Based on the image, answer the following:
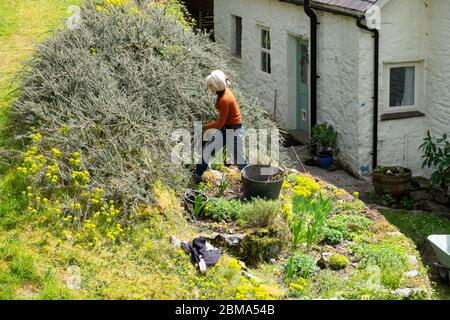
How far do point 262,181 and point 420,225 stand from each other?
328 cm

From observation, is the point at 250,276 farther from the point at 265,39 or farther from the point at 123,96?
the point at 265,39

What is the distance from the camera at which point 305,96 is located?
1712cm

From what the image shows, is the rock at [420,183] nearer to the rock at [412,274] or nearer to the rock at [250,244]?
the rock at [412,274]

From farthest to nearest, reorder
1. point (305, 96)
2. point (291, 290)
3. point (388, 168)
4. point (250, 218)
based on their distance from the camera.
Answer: point (305, 96) → point (388, 168) → point (250, 218) → point (291, 290)

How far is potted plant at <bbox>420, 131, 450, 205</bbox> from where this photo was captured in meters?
14.0

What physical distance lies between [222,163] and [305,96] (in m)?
5.54

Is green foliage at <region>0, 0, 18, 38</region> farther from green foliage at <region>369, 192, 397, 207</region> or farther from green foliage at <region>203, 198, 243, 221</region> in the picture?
green foliage at <region>369, 192, 397, 207</region>

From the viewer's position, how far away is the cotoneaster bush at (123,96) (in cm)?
1047

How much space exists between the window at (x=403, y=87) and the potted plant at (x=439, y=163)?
83cm

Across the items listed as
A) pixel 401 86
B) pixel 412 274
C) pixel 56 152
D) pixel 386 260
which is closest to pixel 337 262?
pixel 386 260

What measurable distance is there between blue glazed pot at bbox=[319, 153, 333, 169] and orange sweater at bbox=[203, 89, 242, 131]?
184 inches

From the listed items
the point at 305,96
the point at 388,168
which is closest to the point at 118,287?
the point at 388,168

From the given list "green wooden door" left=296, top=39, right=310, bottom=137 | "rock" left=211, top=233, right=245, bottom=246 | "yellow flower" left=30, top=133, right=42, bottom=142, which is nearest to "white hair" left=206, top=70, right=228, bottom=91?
"rock" left=211, top=233, right=245, bottom=246

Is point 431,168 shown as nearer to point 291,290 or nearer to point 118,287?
point 291,290
